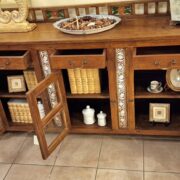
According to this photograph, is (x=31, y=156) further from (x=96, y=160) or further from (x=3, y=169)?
(x=96, y=160)

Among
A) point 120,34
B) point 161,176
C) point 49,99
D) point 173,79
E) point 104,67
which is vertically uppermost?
point 120,34

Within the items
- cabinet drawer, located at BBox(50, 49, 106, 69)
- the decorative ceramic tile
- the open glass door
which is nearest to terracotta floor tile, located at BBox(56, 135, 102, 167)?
the open glass door

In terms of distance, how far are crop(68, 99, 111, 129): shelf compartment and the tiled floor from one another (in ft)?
0.32

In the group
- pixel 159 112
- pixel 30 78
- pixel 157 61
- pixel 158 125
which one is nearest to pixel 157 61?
pixel 157 61

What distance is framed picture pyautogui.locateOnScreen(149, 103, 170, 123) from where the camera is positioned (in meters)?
1.88

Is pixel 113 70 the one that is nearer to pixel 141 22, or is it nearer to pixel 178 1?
pixel 141 22

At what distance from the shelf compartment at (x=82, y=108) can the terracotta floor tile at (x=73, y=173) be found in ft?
1.13

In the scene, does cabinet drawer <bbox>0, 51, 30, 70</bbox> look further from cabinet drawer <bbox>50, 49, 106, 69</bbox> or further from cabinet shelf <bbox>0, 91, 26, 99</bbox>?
cabinet shelf <bbox>0, 91, 26, 99</bbox>

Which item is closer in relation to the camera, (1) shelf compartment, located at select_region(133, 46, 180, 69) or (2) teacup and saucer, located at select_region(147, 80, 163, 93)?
(1) shelf compartment, located at select_region(133, 46, 180, 69)

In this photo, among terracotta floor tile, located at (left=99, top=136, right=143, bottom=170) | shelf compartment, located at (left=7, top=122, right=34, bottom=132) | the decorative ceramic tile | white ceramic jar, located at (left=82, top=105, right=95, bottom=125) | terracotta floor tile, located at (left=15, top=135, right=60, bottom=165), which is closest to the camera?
the decorative ceramic tile

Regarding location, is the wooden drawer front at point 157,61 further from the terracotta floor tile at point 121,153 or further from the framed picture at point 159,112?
the terracotta floor tile at point 121,153

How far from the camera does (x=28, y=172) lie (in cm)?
182

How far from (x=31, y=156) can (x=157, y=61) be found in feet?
3.59

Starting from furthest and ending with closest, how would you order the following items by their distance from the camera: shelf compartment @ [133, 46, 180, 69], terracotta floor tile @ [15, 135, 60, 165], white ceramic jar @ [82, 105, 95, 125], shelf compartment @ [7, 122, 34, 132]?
shelf compartment @ [7, 122, 34, 132] → white ceramic jar @ [82, 105, 95, 125] → terracotta floor tile @ [15, 135, 60, 165] → shelf compartment @ [133, 46, 180, 69]
